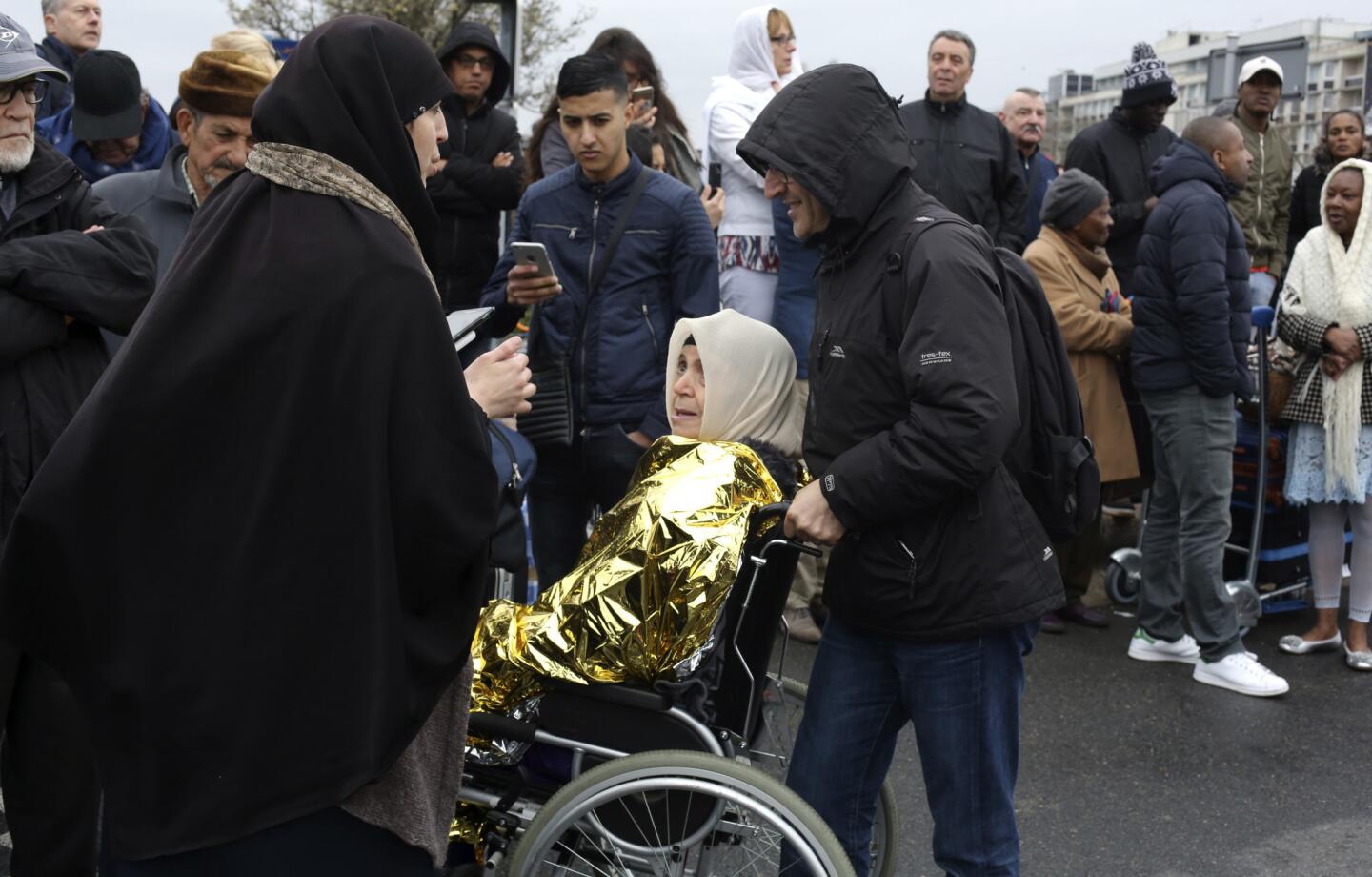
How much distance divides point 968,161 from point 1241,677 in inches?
116

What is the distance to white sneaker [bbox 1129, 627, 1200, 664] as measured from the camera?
604 cm

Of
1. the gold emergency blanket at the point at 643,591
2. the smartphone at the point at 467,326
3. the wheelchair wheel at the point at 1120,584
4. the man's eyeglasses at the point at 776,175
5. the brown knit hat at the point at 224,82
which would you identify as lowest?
the wheelchair wheel at the point at 1120,584

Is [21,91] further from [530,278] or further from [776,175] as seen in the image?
[776,175]

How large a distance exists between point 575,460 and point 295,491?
2971 mm

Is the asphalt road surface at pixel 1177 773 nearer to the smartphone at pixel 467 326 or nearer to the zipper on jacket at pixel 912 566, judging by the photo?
the zipper on jacket at pixel 912 566

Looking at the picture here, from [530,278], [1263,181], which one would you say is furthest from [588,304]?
[1263,181]

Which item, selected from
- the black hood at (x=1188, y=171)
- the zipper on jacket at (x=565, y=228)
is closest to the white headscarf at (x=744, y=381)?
the zipper on jacket at (x=565, y=228)

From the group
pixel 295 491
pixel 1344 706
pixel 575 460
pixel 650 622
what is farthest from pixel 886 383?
pixel 1344 706

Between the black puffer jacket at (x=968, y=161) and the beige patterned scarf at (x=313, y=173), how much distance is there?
214 inches

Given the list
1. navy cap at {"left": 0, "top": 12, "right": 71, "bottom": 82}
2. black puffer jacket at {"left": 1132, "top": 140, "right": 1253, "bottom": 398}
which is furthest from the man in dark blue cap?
black puffer jacket at {"left": 1132, "top": 140, "right": 1253, "bottom": 398}

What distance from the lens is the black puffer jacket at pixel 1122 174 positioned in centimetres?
782

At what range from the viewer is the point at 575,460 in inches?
192

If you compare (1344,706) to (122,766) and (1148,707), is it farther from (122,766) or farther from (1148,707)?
(122,766)

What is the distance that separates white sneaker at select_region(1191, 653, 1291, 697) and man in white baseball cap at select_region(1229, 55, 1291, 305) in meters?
3.58
